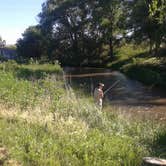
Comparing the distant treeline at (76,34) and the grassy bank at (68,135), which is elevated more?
the distant treeline at (76,34)

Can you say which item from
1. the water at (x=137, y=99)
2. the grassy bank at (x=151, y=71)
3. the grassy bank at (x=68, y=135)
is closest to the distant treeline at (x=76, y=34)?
the grassy bank at (x=151, y=71)

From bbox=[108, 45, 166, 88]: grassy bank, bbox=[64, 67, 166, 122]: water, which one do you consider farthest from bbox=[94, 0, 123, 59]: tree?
bbox=[64, 67, 166, 122]: water

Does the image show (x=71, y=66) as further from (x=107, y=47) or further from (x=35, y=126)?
(x=35, y=126)

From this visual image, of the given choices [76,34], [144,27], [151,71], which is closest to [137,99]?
[151,71]

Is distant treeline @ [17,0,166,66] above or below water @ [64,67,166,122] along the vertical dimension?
above

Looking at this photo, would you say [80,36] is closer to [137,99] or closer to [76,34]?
[76,34]

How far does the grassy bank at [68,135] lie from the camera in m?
9.91

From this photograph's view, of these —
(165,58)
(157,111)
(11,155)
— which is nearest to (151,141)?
(11,155)

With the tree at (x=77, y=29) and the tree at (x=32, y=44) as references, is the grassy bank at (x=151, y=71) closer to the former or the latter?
the tree at (x=77, y=29)

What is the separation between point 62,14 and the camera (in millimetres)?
75125

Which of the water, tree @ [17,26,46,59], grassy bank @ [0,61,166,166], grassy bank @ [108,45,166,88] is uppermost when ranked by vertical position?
tree @ [17,26,46,59]

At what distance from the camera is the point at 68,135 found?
11438mm

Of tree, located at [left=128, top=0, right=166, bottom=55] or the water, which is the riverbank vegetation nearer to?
tree, located at [left=128, top=0, right=166, bottom=55]

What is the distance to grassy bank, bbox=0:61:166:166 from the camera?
9.91 m
